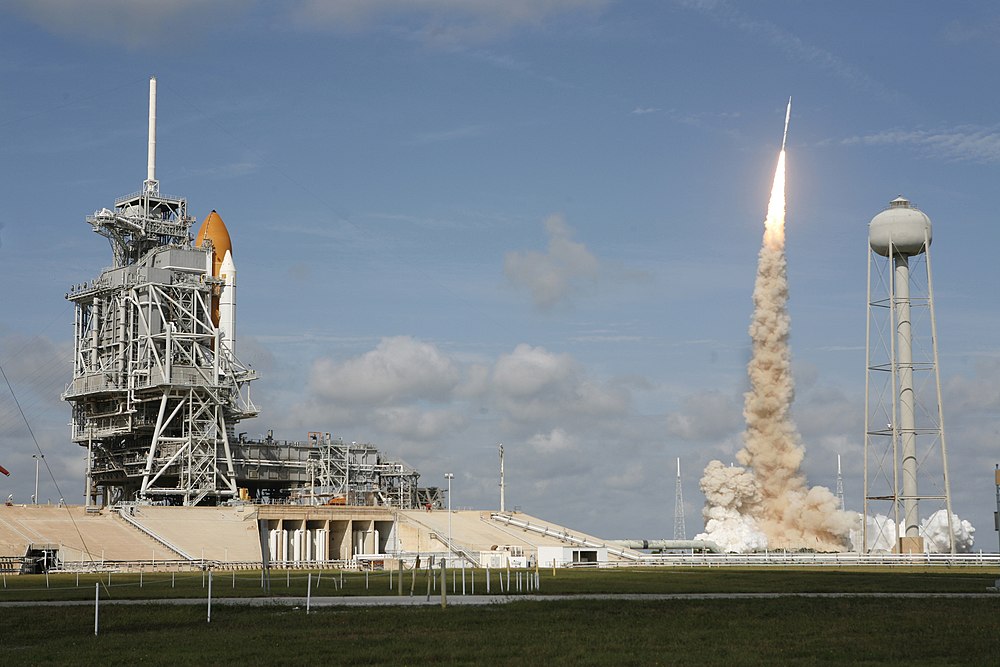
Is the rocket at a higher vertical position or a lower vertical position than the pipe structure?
higher

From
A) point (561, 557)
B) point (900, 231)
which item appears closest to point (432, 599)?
point (561, 557)

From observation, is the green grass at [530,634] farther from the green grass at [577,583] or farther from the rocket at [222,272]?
the rocket at [222,272]

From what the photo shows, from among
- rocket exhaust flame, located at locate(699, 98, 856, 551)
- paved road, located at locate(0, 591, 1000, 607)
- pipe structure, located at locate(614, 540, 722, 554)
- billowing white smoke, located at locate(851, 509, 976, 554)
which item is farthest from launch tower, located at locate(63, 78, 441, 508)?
paved road, located at locate(0, 591, 1000, 607)

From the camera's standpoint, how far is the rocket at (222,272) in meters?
111

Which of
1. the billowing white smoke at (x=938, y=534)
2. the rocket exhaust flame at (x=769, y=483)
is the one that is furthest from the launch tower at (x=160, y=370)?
the billowing white smoke at (x=938, y=534)

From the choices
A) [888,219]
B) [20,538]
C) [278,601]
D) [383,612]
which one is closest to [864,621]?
[383,612]

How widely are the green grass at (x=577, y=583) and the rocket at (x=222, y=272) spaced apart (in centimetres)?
3887

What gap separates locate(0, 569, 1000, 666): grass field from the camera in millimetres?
27922

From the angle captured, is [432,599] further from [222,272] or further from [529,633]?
[222,272]

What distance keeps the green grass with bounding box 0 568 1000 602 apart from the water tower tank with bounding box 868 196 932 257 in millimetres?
26587

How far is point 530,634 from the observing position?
32312mm

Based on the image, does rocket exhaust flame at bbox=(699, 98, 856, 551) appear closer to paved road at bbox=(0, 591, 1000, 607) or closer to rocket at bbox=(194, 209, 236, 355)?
rocket at bbox=(194, 209, 236, 355)

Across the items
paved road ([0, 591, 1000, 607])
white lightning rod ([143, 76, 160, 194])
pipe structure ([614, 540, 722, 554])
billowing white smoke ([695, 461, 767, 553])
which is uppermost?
white lightning rod ([143, 76, 160, 194])

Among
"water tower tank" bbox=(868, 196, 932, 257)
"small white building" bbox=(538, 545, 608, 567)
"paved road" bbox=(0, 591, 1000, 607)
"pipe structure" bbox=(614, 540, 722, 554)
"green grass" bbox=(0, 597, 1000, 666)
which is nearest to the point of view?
"green grass" bbox=(0, 597, 1000, 666)
